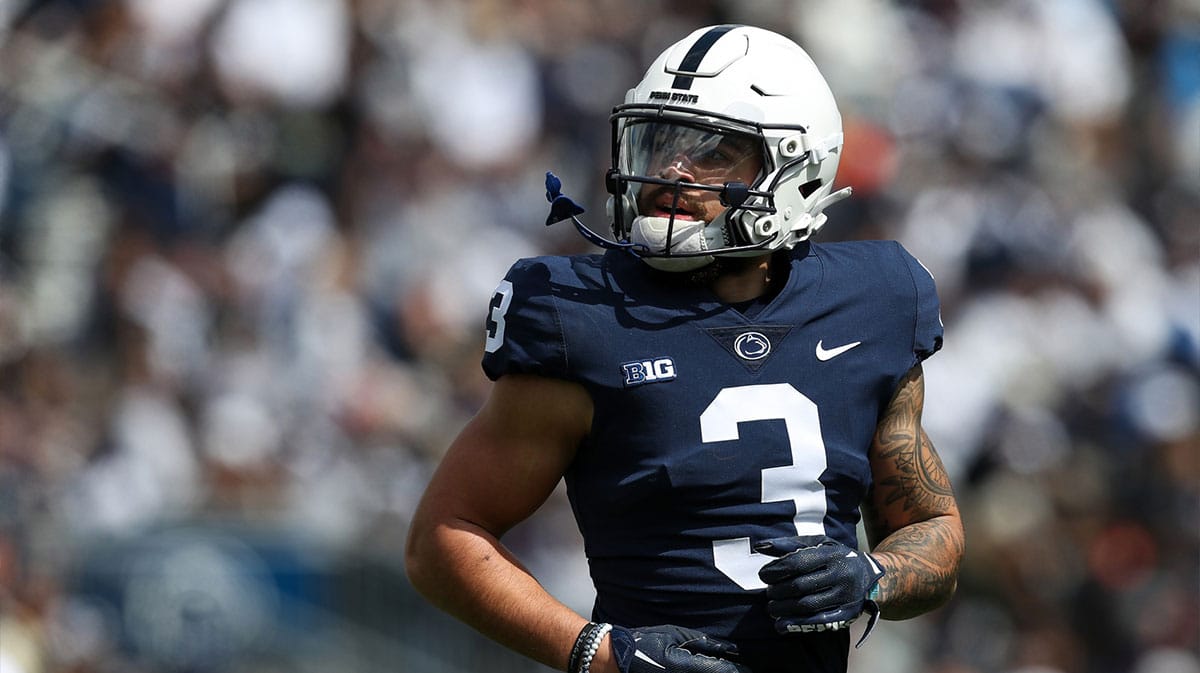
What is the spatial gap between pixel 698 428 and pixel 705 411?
0.11 ft

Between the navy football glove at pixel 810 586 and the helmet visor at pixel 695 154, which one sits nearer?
the navy football glove at pixel 810 586

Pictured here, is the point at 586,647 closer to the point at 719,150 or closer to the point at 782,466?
the point at 782,466

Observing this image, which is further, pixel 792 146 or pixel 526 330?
pixel 792 146

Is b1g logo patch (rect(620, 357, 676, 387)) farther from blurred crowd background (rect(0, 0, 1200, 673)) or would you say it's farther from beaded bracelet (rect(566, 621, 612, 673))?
blurred crowd background (rect(0, 0, 1200, 673))

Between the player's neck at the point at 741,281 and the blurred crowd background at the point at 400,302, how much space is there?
4622 mm

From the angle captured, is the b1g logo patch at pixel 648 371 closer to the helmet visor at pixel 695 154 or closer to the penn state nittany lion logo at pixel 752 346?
the penn state nittany lion logo at pixel 752 346

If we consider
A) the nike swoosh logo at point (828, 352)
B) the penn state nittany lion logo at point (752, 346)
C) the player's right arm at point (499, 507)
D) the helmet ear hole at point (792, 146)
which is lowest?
the player's right arm at point (499, 507)

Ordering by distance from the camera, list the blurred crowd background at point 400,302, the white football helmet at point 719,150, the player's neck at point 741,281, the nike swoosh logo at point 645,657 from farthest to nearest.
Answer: the blurred crowd background at point 400,302, the player's neck at point 741,281, the white football helmet at point 719,150, the nike swoosh logo at point 645,657

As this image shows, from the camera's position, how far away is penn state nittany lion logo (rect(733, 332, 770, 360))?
318 centimetres

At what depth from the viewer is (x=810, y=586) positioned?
2.92 m

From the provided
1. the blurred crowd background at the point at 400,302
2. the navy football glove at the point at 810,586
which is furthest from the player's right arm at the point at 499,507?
the blurred crowd background at the point at 400,302

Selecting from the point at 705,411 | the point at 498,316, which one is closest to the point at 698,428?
the point at 705,411

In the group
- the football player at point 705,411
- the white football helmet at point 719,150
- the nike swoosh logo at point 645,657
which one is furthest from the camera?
the white football helmet at point 719,150

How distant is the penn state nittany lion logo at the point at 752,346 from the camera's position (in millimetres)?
3176
